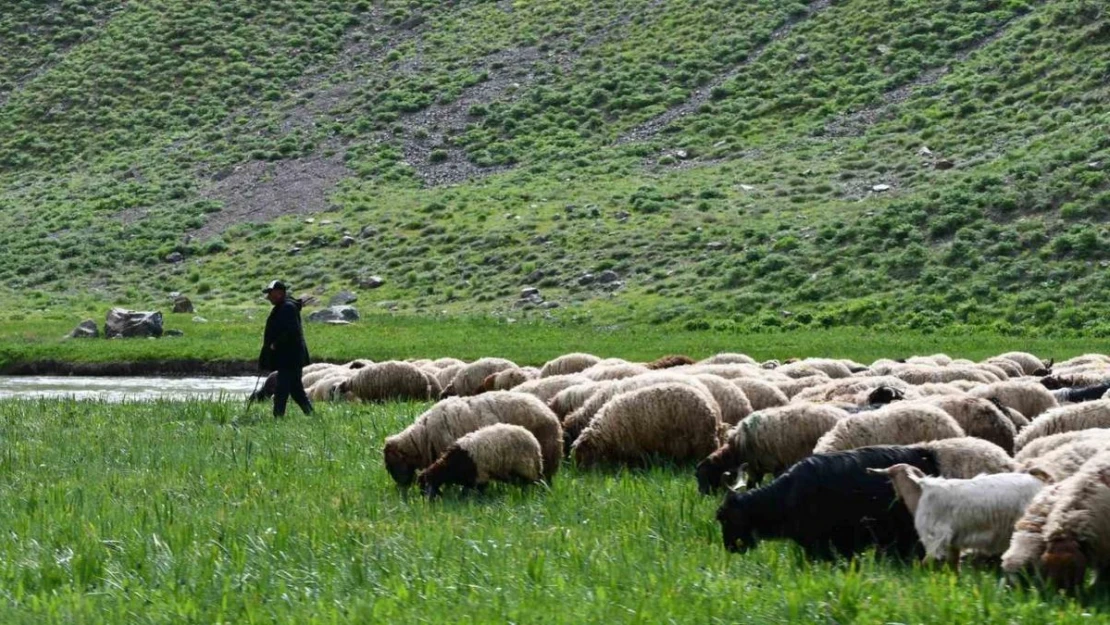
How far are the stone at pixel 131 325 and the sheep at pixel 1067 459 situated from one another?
106 feet

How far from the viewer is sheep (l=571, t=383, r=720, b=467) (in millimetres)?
12414

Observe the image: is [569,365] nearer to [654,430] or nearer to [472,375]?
[472,375]

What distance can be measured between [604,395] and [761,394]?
5.35ft

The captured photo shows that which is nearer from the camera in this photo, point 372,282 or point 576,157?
point 372,282

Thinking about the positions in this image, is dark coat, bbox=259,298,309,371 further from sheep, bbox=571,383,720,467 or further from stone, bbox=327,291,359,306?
stone, bbox=327,291,359,306

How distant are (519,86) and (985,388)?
1987 inches

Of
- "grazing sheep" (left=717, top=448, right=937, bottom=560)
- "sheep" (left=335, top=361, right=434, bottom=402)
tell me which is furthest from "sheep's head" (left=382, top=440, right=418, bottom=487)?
"sheep" (left=335, top=361, right=434, bottom=402)

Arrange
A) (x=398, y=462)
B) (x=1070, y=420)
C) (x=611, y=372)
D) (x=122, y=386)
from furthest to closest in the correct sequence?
1. (x=122, y=386)
2. (x=611, y=372)
3. (x=398, y=462)
4. (x=1070, y=420)

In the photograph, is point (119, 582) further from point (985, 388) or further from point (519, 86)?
point (519, 86)

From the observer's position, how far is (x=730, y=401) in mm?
13555

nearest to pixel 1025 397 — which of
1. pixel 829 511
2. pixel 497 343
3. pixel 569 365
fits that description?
pixel 829 511

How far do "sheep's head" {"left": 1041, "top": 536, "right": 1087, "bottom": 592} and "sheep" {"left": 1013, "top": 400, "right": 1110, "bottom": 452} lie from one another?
3.70 m

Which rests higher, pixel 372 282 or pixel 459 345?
pixel 372 282

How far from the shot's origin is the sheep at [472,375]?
21422 mm
